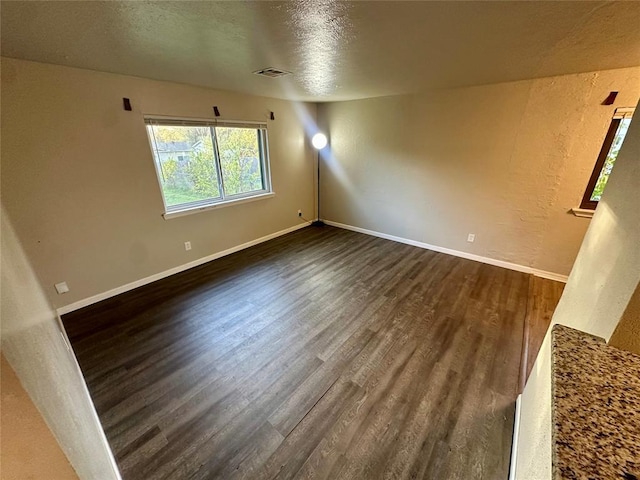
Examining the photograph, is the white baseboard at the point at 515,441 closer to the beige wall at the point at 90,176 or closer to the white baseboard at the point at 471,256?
the white baseboard at the point at 471,256

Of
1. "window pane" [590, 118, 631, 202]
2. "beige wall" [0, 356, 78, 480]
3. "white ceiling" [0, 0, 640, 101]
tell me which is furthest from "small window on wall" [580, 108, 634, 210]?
"beige wall" [0, 356, 78, 480]

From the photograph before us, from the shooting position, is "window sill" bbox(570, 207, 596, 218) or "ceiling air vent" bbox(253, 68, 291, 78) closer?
"ceiling air vent" bbox(253, 68, 291, 78)

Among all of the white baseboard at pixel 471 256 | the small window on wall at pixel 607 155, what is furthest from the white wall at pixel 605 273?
the white baseboard at pixel 471 256

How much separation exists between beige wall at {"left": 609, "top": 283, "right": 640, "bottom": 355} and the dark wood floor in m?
1.11

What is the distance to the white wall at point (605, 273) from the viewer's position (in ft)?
2.64

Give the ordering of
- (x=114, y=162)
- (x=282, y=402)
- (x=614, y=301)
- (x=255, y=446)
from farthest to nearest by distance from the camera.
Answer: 1. (x=114, y=162)
2. (x=282, y=402)
3. (x=255, y=446)
4. (x=614, y=301)

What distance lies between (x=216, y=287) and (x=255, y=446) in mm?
1925

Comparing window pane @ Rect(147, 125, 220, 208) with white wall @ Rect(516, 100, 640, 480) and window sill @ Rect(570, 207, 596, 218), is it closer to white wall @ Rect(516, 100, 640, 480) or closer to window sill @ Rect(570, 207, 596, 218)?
white wall @ Rect(516, 100, 640, 480)

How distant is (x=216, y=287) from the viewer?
10.2 ft

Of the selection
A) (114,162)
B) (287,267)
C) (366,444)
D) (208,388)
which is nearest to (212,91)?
(114,162)

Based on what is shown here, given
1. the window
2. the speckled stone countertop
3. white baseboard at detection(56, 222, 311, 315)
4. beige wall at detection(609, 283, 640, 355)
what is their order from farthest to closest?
the window, white baseboard at detection(56, 222, 311, 315), beige wall at detection(609, 283, 640, 355), the speckled stone countertop

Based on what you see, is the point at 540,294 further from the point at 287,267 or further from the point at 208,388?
the point at 208,388

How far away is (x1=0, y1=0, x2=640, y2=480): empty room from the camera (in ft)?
2.88

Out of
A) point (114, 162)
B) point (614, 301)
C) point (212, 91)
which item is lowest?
point (614, 301)
